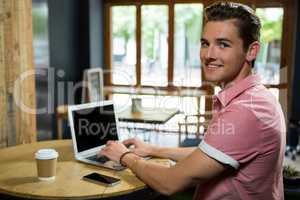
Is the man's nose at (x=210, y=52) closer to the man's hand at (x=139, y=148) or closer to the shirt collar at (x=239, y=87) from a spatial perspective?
the shirt collar at (x=239, y=87)

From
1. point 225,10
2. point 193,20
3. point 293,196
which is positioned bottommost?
point 293,196

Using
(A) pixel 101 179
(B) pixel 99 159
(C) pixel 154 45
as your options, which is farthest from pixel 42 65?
(A) pixel 101 179

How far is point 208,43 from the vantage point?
119 cm

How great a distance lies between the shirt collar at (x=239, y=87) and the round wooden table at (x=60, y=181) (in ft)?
2.22

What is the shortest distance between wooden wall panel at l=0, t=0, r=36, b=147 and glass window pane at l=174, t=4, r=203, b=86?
370 cm

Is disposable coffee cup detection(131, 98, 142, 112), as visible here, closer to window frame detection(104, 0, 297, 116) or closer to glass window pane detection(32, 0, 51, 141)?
glass window pane detection(32, 0, 51, 141)

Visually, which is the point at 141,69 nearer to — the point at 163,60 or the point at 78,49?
the point at 163,60

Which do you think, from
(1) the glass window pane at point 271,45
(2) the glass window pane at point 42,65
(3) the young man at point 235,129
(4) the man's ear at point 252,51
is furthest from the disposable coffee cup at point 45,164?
(1) the glass window pane at point 271,45

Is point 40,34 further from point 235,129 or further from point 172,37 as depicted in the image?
point 235,129

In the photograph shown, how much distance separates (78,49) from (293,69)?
3297mm

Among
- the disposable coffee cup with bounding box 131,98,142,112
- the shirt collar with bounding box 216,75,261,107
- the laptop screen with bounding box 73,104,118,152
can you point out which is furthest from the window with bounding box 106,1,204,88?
the shirt collar with bounding box 216,75,261,107

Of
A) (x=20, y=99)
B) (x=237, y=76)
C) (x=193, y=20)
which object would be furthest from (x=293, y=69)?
(x=237, y=76)

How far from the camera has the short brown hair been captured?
Result: 1.14 meters

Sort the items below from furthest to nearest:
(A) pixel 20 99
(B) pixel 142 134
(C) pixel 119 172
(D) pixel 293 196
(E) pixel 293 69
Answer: (B) pixel 142 134, (E) pixel 293 69, (A) pixel 20 99, (D) pixel 293 196, (C) pixel 119 172
